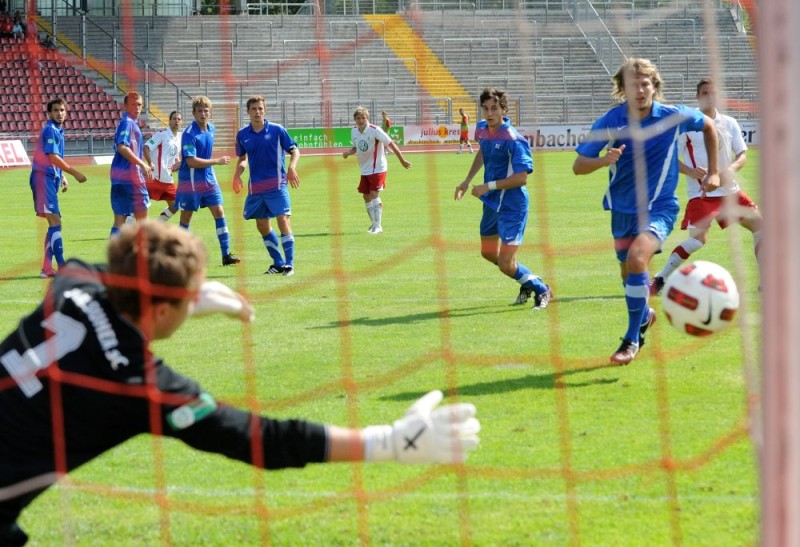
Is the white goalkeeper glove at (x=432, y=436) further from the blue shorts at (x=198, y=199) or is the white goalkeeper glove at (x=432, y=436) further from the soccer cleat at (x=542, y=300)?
the blue shorts at (x=198, y=199)

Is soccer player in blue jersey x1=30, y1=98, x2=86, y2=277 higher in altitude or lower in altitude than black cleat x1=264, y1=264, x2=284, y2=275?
higher

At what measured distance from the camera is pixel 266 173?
40.6ft

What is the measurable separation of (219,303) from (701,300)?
9.15 feet

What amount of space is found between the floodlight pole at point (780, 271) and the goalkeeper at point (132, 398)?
86cm

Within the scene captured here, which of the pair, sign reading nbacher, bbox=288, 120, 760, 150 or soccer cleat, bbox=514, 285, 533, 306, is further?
sign reading nbacher, bbox=288, 120, 760, 150

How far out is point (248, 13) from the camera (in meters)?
22.8

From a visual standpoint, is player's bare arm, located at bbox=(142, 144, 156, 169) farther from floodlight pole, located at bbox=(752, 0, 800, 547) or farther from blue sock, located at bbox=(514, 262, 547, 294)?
floodlight pole, located at bbox=(752, 0, 800, 547)

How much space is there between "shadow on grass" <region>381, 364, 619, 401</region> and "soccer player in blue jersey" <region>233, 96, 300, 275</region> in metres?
5.64

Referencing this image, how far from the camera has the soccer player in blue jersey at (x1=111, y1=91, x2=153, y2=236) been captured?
12.0m

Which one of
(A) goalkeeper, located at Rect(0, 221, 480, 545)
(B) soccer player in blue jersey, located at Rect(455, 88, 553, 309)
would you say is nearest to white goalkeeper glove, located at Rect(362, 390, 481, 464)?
(A) goalkeeper, located at Rect(0, 221, 480, 545)

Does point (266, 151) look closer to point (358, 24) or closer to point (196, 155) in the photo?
point (196, 155)

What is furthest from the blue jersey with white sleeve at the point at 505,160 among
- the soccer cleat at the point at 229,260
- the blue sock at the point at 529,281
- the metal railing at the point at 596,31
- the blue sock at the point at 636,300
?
the metal railing at the point at 596,31

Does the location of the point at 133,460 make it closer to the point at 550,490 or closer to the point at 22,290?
the point at 550,490

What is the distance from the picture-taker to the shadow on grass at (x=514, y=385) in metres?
6.42
